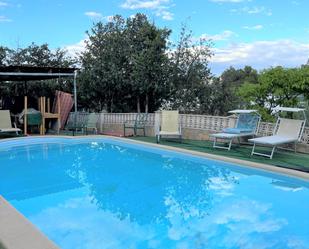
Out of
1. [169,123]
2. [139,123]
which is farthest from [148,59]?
[169,123]

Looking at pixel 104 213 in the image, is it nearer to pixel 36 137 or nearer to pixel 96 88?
pixel 36 137

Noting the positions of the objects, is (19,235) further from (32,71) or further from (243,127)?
(32,71)

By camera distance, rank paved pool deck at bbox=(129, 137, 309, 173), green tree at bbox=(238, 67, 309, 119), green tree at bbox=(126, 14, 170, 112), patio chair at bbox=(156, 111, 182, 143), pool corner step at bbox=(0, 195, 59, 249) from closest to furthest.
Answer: pool corner step at bbox=(0, 195, 59, 249), paved pool deck at bbox=(129, 137, 309, 173), green tree at bbox=(238, 67, 309, 119), patio chair at bbox=(156, 111, 182, 143), green tree at bbox=(126, 14, 170, 112)

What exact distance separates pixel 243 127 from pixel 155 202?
4888 millimetres

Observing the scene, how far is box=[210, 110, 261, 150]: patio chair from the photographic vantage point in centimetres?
911

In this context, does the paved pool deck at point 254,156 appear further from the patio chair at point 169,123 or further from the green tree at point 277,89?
the green tree at point 277,89

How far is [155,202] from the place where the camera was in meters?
5.63

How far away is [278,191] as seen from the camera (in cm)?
619

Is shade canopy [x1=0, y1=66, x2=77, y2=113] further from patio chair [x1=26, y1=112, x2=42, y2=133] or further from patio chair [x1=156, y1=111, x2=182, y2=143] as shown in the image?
patio chair [x1=156, y1=111, x2=182, y2=143]

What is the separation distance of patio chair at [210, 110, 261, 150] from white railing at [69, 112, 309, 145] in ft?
0.80

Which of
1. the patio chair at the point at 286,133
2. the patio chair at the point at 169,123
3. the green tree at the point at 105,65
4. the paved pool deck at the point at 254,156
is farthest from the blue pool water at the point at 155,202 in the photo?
the green tree at the point at 105,65

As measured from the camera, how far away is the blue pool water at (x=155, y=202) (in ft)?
14.0

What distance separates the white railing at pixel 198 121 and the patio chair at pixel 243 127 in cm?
24

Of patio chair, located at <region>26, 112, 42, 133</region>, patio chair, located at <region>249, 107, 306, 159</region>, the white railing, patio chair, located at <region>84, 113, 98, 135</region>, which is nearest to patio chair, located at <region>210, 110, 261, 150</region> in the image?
the white railing
